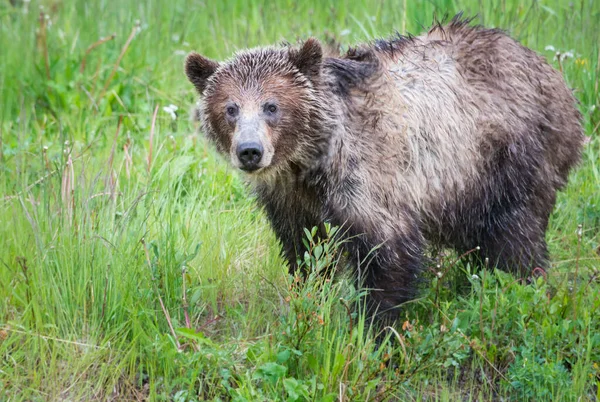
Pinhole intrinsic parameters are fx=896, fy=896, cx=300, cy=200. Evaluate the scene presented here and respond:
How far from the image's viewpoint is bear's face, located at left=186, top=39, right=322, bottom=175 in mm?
4734

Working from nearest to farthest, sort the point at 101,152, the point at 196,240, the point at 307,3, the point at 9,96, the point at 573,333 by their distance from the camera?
the point at 573,333 → the point at 196,240 → the point at 101,152 → the point at 9,96 → the point at 307,3

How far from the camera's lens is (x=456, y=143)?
5215 millimetres

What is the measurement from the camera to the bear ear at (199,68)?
5.05 meters

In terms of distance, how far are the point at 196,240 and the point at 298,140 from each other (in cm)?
112

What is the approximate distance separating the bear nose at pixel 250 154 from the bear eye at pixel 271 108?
0.28m

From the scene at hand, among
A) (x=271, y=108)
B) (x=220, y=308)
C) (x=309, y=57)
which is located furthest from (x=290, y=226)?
(x=309, y=57)

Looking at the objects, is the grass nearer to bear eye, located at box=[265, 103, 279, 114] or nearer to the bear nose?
the bear nose

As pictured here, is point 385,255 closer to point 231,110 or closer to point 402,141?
point 402,141

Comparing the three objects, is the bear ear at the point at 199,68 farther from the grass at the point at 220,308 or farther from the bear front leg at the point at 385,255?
the bear front leg at the point at 385,255

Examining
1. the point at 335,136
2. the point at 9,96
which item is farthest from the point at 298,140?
the point at 9,96

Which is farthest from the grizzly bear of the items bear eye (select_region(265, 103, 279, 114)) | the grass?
the grass

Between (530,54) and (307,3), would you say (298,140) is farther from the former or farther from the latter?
(307,3)

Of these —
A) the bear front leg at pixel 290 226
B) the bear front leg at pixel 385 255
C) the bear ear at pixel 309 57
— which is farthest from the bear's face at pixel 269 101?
the bear front leg at pixel 385 255

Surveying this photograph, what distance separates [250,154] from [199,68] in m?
0.77
